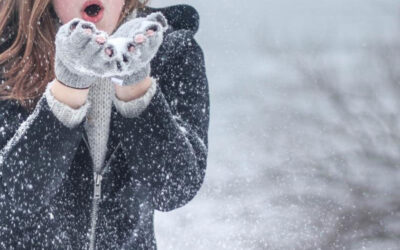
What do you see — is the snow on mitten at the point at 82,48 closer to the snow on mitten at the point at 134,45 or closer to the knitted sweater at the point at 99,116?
the snow on mitten at the point at 134,45

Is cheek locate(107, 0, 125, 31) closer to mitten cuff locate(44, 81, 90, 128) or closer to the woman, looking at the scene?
the woman

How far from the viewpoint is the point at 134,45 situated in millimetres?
796

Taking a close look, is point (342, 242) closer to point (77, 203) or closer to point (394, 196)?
point (394, 196)

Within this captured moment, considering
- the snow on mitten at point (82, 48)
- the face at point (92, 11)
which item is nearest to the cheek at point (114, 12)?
the face at point (92, 11)

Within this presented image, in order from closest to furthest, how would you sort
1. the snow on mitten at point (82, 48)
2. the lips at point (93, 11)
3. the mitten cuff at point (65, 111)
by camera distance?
the snow on mitten at point (82, 48) → the mitten cuff at point (65, 111) → the lips at point (93, 11)

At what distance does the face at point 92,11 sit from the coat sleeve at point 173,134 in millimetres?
127

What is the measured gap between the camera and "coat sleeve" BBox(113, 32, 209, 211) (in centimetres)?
96

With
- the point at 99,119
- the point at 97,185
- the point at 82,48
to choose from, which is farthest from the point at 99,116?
the point at 82,48

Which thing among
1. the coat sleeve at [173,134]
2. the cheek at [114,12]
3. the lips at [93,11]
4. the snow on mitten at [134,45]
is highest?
the snow on mitten at [134,45]

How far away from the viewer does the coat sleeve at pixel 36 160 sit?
0.92 m

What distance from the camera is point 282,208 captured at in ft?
14.1

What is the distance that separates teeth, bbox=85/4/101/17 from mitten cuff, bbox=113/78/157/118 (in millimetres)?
156

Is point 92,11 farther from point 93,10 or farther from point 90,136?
point 90,136

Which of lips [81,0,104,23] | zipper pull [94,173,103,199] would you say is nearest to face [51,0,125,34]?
lips [81,0,104,23]
